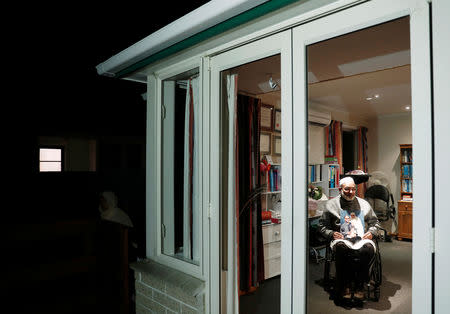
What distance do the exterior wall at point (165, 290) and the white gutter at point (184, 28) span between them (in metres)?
1.54

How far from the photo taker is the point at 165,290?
2.18 meters

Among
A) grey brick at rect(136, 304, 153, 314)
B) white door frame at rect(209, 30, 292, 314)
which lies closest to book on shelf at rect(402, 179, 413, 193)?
white door frame at rect(209, 30, 292, 314)

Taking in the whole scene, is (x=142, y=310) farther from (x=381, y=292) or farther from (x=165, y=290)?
(x=381, y=292)

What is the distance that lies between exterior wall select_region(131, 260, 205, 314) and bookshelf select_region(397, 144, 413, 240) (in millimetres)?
1242

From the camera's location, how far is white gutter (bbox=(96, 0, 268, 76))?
1486mm

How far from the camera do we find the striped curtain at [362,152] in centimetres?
154

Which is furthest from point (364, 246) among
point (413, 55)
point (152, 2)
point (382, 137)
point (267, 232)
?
point (152, 2)

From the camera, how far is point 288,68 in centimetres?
153

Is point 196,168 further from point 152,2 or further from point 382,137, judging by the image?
point 152,2

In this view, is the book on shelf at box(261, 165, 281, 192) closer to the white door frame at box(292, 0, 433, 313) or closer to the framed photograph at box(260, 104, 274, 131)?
the framed photograph at box(260, 104, 274, 131)

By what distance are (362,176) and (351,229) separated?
11.8 inches

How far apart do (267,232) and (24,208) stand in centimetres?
397

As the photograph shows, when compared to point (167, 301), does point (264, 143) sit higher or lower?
higher

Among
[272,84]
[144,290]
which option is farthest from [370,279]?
[144,290]
